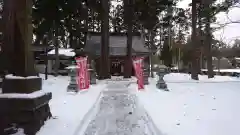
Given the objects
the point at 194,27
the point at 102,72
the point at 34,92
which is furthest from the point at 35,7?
the point at 34,92

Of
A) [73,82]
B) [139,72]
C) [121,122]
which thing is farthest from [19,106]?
[139,72]

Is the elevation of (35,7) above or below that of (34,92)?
above

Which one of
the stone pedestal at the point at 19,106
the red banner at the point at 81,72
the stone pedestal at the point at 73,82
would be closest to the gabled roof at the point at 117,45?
the red banner at the point at 81,72

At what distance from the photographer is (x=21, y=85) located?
670cm

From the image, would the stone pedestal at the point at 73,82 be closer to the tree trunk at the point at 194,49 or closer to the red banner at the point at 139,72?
the red banner at the point at 139,72

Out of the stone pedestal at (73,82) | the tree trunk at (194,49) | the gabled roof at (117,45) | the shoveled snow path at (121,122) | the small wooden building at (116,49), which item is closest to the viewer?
the shoveled snow path at (121,122)

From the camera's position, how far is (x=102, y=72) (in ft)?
103

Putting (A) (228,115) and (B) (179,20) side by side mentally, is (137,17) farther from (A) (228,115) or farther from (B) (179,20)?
(A) (228,115)

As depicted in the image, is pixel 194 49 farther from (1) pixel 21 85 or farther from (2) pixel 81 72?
(1) pixel 21 85

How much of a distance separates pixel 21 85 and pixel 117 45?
1382 inches

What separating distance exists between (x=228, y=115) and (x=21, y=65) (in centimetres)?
561

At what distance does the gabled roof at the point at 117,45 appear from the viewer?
39688 mm

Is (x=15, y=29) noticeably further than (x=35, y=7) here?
No

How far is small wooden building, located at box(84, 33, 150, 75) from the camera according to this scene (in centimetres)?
3916
